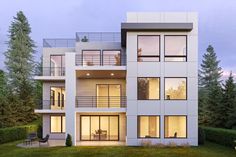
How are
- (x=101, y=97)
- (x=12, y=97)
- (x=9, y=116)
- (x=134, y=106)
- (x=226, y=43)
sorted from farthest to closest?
(x=226, y=43), (x=12, y=97), (x=9, y=116), (x=101, y=97), (x=134, y=106)

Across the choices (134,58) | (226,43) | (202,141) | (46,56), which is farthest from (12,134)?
(226,43)

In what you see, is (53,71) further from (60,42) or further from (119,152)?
(119,152)

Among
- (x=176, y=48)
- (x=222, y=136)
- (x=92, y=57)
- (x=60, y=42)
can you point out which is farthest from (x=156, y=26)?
(x=60, y=42)

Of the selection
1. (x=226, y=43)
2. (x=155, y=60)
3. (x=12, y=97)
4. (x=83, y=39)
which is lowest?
(x=12, y=97)

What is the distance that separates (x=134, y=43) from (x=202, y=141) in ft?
30.5

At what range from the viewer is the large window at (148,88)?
82.6ft

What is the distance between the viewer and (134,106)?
25.0m

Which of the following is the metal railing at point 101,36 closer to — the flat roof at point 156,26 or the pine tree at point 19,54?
the flat roof at point 156,26

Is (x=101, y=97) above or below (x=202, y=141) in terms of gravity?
above

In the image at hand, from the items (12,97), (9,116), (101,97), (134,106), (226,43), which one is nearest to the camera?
(134,106)

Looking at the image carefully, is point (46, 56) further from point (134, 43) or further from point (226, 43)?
point (226, 43)

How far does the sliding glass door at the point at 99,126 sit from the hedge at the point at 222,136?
8126mm

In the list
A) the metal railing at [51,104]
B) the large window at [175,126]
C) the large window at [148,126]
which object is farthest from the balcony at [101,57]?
the large window at [175,126]

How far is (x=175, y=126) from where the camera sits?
2508 centimetres
